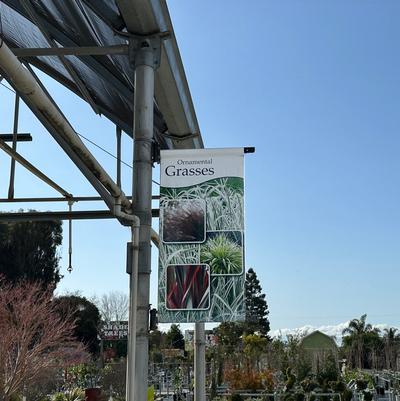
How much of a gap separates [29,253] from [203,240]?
3877cm

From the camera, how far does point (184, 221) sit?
18.1 ft

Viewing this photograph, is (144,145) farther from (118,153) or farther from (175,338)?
(175,338)

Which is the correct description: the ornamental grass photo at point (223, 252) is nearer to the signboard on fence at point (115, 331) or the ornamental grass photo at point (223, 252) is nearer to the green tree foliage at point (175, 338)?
the signboard on fence at point (115, 331)

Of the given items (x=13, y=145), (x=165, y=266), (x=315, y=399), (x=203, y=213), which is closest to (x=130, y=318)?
(x=165, y=266)

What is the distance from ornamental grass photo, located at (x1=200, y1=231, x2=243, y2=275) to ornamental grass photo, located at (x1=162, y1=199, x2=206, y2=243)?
0.34 feet

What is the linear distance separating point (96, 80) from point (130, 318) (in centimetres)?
365

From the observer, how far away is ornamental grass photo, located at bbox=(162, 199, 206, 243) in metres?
5.52

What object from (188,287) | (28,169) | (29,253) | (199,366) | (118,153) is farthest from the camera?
(29,253)

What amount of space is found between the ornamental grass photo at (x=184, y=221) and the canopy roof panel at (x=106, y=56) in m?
1.65

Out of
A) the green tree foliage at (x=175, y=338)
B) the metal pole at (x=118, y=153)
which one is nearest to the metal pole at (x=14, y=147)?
the metal pole at (x=118, y=153)

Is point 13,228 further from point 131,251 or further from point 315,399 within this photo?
point 131,251

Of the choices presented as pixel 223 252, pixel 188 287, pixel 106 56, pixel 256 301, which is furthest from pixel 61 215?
pixel 256 301

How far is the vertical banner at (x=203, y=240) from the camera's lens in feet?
17.9

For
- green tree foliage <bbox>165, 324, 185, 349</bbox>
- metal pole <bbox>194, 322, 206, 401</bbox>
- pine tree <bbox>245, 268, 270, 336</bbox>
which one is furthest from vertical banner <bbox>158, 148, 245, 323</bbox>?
pine tree <bbox>245, 268, 270, 336</bbox>
